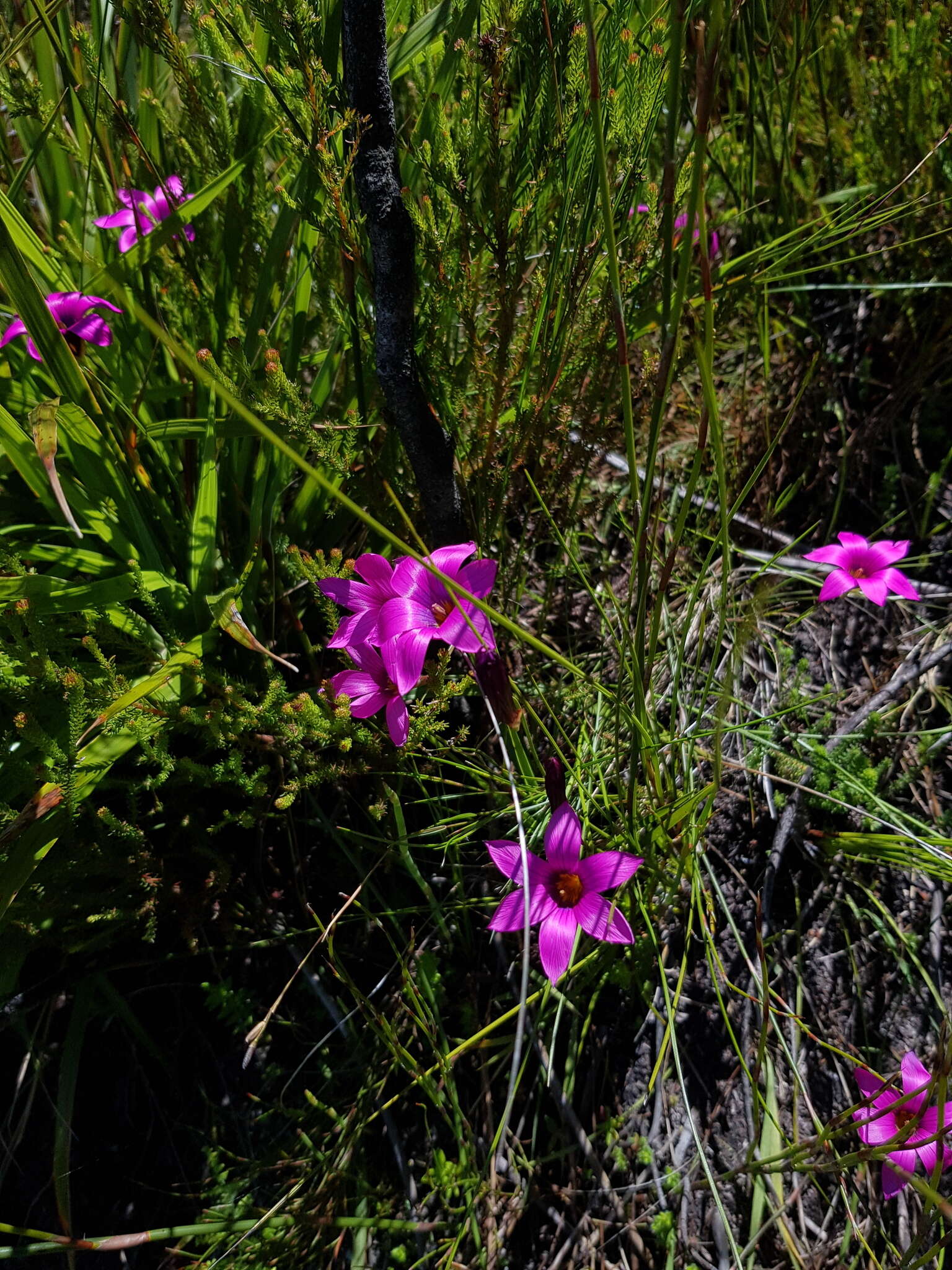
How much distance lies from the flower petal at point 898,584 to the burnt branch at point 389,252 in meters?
0.82

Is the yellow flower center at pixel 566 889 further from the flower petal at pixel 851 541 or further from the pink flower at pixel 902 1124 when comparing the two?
the flower petal at pixel 851 541

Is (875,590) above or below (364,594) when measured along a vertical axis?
below

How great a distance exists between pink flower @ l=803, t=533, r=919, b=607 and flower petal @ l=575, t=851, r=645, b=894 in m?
0.64

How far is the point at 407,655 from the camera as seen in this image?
102cm

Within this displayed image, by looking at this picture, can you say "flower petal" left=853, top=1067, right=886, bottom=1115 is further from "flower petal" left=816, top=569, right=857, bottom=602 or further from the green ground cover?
"flower petal" left=816, top=569, right=857, bottom=602

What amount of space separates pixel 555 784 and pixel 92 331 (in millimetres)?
1130

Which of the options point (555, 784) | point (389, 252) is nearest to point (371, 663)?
point (555, 784)

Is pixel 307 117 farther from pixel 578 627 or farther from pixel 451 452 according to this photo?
pixel 578 627

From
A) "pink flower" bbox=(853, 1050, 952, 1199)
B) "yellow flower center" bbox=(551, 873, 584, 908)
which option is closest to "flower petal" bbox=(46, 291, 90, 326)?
"yellow flower center" bbox=(551, 873, 584, 908)

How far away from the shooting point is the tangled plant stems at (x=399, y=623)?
40.1 inches

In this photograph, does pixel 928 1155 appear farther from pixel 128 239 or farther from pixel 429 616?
pixel 128 239

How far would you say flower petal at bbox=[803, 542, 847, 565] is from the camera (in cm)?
144

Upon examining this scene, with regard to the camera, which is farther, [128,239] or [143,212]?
[128,239]

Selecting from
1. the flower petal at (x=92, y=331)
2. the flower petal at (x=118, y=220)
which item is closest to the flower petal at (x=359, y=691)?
the flower petal at (x=92, y=331)
